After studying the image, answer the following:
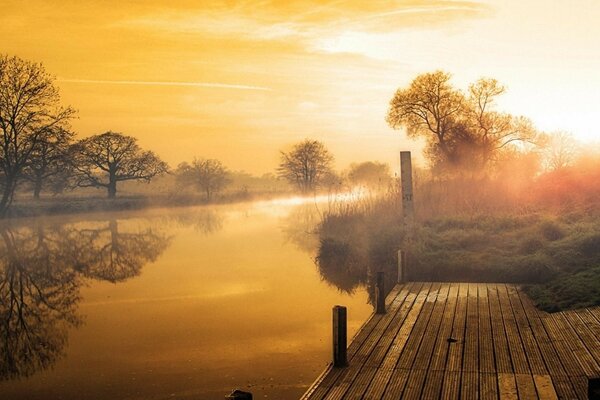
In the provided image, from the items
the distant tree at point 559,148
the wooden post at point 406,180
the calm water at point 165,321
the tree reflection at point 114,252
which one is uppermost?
the distant tree at point 559,148

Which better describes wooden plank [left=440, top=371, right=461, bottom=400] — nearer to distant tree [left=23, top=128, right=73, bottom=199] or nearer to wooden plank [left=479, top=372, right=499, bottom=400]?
wooden plank [left=479, top=372, right=499, bottom=400]

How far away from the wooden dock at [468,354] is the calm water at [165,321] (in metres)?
1.21

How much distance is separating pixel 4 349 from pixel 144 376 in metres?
3.52

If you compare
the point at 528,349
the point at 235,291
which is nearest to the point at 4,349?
the point at 235,291

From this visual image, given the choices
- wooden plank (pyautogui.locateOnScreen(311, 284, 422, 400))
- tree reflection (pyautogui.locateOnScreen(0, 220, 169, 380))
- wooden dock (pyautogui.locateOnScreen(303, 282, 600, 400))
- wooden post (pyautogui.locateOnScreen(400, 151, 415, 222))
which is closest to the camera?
wooden dock (pyautogui.locateOnScreen(303, 282, 600, 400))

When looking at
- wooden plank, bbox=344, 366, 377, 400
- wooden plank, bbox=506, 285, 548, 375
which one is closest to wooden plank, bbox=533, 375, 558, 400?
wooden plank, bbox=506, 285, 548, 375

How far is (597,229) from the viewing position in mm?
14586

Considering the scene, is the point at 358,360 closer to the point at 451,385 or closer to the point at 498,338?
the point at 451,385

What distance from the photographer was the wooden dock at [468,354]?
583cm

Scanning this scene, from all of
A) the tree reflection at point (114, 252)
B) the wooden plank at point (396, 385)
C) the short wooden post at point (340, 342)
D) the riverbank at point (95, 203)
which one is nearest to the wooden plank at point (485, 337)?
the wooden plank at point (396, 385)

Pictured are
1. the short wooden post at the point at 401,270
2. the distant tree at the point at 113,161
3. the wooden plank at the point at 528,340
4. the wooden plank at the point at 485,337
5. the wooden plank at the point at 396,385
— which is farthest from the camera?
the distant tree at the point at 113,161

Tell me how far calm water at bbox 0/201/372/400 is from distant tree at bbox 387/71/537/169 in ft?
61.7

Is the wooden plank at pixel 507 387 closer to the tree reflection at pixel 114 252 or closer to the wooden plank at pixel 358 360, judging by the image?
the wooden plank at pixel 358 360

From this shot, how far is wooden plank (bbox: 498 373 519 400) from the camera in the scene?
5574mm
